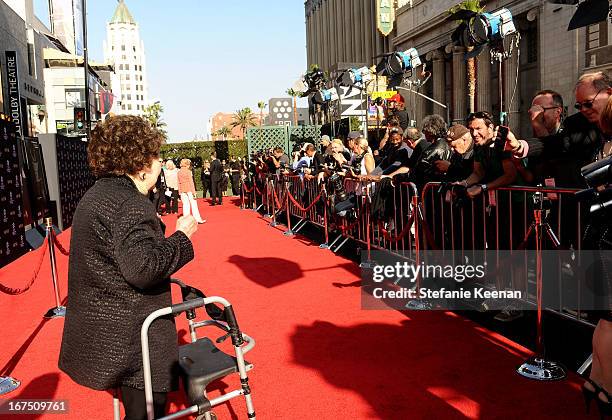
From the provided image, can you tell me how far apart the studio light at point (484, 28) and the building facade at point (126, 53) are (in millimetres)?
175480

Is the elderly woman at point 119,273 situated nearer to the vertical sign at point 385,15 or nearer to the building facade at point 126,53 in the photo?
the vertical sign at point 385,15

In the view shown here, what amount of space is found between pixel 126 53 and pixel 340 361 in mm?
190089

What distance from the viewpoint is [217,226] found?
1364 cm

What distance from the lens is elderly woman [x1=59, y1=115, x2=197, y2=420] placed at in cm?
219

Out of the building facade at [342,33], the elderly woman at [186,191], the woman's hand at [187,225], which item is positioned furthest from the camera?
the building facade at [342,33]

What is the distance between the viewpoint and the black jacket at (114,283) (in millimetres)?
Result: 2182

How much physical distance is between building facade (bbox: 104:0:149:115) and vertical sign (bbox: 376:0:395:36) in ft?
468

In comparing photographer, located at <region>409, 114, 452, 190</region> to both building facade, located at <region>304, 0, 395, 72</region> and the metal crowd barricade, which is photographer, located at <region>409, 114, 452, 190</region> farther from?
building facade, located at <region>304, 0, 395, 72</region>

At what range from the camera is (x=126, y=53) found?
175375 millimetres

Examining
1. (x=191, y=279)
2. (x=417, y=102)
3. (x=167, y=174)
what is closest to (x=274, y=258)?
(x=191, y=279)

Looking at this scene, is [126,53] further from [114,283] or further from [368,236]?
[114,283]

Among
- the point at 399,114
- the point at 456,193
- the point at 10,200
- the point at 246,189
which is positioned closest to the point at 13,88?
the point at 246,189

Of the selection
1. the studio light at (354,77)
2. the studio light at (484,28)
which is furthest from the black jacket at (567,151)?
the studio light at (354,77)

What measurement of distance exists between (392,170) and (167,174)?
11.2 meters
